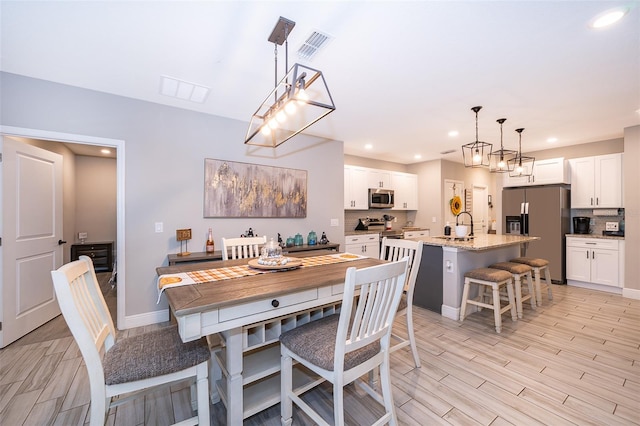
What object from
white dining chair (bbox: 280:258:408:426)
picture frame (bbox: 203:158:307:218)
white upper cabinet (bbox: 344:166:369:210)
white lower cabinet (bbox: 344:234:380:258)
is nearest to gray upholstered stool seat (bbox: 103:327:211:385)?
white dining chair (bbox: 280:258:408:426)

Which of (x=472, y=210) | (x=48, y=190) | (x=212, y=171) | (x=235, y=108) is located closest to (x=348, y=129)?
(x=235, y=108)

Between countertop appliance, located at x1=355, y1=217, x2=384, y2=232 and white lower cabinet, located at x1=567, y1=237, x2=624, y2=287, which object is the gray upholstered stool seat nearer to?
countertop appliance, located at x1=355, y1=217, x2=384, y2=232

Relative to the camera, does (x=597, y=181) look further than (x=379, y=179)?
No

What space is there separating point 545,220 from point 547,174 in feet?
2.93

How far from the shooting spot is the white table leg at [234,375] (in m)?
1.46

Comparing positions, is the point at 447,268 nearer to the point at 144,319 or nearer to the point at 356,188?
the point at 356,188

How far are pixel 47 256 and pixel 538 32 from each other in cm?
514

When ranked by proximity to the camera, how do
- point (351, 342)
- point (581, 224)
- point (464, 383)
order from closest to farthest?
1. point (351, 342)
2. point (464, 383)
3. point (581, 224)

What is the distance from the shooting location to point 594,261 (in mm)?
4457

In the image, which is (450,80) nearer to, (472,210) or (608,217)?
(608,217)

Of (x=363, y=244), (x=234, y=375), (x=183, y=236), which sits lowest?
(x=234, y=375)

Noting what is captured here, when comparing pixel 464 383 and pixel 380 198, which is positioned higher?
pixel 380 198

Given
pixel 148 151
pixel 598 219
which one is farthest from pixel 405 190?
pixel 148 151

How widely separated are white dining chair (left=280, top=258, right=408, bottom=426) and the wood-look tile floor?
346 mm
